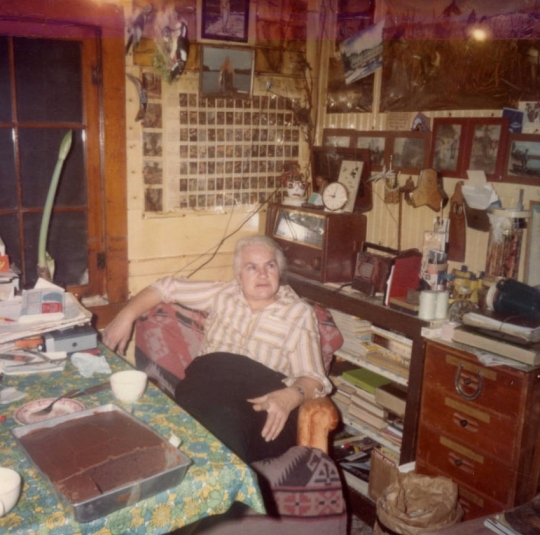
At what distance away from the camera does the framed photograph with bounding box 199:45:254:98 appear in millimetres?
3111

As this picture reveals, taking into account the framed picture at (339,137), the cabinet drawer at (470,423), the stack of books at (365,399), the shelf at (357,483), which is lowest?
the shelf at (357,483)

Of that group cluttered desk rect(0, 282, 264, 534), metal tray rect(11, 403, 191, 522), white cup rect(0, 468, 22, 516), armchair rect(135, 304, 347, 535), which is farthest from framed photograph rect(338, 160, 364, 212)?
white cup rect(0, 468, 22, 516)

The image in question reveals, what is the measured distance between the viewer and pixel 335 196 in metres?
3.04

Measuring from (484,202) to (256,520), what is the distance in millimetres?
1730

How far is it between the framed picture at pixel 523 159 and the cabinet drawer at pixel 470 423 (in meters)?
1.01

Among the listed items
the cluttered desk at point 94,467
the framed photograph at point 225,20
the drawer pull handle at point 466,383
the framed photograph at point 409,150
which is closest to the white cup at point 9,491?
the cluttered desk at point 94,467

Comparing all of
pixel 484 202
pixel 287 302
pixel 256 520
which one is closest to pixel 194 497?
pixel 256 520

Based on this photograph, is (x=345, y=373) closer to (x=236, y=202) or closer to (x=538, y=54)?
(x=236, y=202)

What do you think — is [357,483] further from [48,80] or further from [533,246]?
[48,80]

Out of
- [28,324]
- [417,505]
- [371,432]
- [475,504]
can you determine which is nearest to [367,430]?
[371,432]

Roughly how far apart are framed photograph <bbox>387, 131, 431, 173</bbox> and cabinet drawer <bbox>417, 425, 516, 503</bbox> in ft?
4.42

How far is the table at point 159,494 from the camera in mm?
1161

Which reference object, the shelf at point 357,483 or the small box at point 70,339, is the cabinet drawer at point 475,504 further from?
the small box at point 70,339

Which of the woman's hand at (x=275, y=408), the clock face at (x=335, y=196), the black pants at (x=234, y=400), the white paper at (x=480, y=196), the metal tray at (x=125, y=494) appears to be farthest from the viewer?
the clock face at (x=335, y=196)
